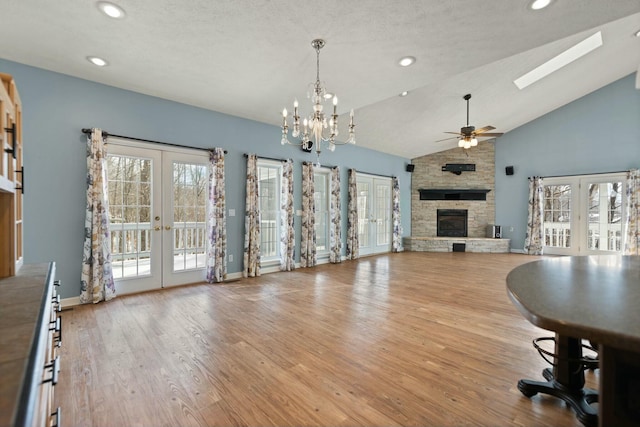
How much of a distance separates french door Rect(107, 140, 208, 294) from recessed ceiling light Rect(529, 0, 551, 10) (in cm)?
445

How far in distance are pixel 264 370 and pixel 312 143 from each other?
4794mm

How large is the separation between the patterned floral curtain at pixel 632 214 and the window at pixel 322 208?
269 inches

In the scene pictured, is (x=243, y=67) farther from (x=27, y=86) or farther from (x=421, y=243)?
(x=421, y=243)

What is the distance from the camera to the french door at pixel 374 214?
8008 millimetres

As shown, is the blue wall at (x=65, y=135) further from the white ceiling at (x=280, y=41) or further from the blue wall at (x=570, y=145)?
the blue wall at (x=570, y=145)

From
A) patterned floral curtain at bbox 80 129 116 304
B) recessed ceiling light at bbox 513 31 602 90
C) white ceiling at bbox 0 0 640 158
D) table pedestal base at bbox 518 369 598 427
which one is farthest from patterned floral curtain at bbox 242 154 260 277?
recessed ceiling light at bbox 513 31 602 90

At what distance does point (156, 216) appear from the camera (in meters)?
4.38

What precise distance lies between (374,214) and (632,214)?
5.78 m

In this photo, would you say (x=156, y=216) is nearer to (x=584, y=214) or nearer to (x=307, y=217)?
(x=307, y=217)

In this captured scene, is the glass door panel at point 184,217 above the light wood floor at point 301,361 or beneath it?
above

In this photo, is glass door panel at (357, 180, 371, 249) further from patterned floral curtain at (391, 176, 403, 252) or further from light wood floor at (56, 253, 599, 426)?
light wood floor at (56, 253, 599, 426)

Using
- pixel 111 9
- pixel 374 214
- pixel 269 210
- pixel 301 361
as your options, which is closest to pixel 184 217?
pixel 269 210

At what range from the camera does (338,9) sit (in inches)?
104

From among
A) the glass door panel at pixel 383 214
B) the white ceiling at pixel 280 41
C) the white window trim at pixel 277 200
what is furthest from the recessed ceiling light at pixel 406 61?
the glass door panel at pixel 383 214
